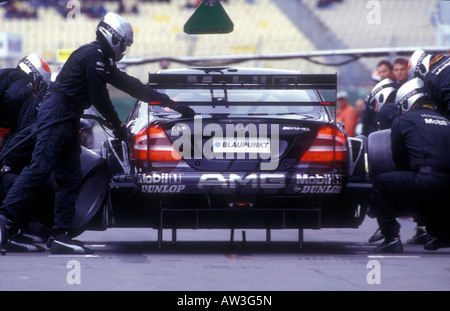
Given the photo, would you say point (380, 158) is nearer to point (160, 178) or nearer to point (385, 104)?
point (385, 104)

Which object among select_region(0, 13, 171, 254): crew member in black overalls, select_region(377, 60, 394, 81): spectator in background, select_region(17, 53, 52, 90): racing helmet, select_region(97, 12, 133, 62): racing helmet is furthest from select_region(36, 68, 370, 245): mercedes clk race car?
select_region(377, 60, 394, 81): spectator in background

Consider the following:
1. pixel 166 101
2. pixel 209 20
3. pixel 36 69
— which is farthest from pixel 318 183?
pixel 209 20

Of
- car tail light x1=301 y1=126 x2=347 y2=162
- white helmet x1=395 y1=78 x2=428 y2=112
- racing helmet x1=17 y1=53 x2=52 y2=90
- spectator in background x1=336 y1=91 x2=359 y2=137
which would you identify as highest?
racing helmet x1=17 y1=53 x2=52 y2=90

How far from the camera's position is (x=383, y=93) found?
384 inches

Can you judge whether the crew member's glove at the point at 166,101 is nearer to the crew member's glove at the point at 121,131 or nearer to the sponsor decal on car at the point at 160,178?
the crew member's glove at the point at 121,131

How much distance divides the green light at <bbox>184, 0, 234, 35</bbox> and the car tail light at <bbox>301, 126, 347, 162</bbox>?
3616mm

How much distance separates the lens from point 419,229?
29.9 ft

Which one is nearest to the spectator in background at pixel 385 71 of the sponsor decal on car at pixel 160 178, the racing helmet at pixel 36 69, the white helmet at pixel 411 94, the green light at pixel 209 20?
the green light at pixel 209 20

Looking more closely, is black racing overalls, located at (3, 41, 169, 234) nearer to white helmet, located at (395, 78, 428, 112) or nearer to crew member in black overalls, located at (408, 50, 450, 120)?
white helmet, located at (395, 78, 428, 112)

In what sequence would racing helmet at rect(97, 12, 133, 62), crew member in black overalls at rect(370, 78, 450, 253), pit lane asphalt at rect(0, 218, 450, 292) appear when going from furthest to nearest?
A: 1. crew member in black overalls at rect(370, 78, 450, 253)
2. racing helmet at rect(97, 12, 133, 62)
3. pit lane asphalt at rect(0, 218, 450, 292)

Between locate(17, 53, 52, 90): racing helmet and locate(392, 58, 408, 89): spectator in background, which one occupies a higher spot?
locate(17, 53, 52, 90): racing helmet

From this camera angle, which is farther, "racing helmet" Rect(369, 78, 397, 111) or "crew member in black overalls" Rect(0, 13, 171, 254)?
"racing helmet" Rect(369, 78, 397, 111)

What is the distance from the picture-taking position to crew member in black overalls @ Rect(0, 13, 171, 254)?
7.28 metres
